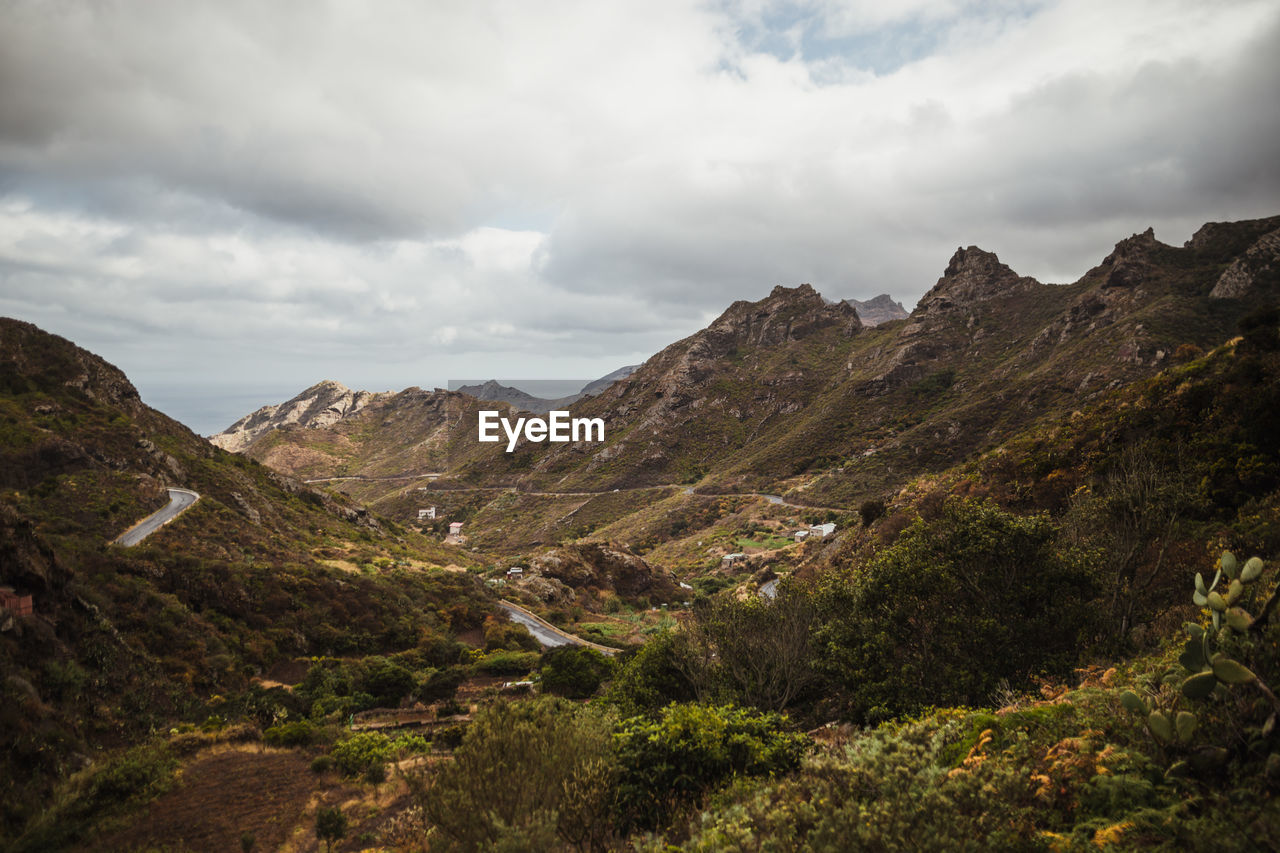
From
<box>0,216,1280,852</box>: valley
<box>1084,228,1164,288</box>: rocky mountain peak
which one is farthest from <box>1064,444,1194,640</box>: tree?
<box>1084,228,1164,288</box>: rocky mountain peak

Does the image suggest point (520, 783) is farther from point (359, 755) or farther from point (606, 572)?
point (606, 572)

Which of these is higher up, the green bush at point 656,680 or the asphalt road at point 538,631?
the green bush at point 656,680

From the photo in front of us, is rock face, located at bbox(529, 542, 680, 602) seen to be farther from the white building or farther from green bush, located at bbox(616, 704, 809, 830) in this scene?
green bush, located at bbox(616, 704, 809, 830)

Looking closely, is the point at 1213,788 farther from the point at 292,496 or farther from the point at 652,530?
the point at 652,530

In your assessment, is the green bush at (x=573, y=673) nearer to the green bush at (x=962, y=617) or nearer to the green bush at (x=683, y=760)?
the green bush at (x=962, y=617)

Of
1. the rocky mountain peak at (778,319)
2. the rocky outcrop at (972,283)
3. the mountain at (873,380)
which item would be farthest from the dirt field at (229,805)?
the rocky mountain peak at (778,319)

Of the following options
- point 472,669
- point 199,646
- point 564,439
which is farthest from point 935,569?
point 564,439
